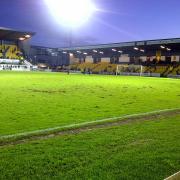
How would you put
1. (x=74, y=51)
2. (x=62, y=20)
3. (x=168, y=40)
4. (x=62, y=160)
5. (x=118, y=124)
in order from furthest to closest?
(x=74, y=51), (x=168, y=40), (x=62, y=20), (x=118, y=124), (x=62, y=160)

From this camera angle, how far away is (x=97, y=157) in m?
5.62

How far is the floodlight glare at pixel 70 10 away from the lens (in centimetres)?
4441

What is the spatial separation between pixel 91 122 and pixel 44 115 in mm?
2022

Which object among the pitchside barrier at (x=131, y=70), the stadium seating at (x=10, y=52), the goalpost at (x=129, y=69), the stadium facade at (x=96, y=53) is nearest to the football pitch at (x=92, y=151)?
the stadium facade at (x=96, y=53)

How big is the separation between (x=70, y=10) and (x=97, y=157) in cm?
4651

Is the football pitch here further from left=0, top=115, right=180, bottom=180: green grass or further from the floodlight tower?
the floodlight tower

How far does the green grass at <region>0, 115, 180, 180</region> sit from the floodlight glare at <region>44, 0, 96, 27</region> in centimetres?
3693

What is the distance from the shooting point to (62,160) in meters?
5.40

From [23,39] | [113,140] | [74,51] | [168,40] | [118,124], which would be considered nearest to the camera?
[113,140]

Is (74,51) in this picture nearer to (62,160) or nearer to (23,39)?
(23,39)

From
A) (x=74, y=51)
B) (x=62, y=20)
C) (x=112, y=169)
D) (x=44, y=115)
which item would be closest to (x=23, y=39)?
(x=74, y=51)

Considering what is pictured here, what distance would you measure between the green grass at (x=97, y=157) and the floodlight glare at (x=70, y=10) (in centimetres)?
3693

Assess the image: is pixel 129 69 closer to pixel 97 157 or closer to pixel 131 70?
pixel 131 70

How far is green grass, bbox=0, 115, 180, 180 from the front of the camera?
15.9 ft
